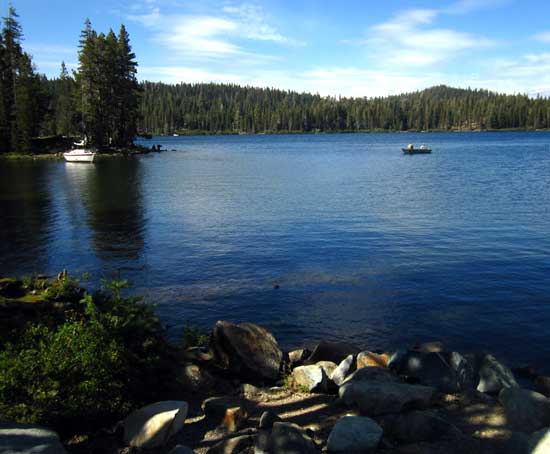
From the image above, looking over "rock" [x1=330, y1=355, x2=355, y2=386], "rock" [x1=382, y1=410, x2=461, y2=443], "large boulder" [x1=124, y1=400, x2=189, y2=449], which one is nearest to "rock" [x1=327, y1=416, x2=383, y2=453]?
"rock" [x1=382, y1=410, x2=461, y2=443]

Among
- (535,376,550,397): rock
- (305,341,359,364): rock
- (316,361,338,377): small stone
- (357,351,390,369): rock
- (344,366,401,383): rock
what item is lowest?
(535,376,550,397): rock

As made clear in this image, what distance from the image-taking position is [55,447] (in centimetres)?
565

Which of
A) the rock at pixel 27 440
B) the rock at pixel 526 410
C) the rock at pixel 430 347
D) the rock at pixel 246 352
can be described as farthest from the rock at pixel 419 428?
the rock at pixel 430 347

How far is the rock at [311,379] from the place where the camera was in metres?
8.45

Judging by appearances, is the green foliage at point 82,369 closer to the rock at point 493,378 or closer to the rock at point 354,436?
the rock at point 354,436

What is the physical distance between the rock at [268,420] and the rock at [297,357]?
306 cm

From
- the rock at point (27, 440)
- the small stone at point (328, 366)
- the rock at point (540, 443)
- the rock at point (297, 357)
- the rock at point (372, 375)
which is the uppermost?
the rock at point (27, 440)

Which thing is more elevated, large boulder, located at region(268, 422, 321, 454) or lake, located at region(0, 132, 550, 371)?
large boulder, located at region(268, 422, 321, 454)

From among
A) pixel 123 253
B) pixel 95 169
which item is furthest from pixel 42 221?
pixel 95 169

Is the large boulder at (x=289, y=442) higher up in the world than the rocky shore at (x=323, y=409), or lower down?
higher up

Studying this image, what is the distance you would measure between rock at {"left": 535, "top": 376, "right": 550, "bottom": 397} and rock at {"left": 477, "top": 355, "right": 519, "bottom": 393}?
0.87 m

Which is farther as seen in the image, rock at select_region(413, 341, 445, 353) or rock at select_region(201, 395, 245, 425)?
rock at select_region(413, 341, 445, 353)

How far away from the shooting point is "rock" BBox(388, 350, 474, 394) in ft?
28.1

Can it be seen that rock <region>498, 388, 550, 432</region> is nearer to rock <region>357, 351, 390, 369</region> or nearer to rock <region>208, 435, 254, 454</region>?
rock <region>357, 351, 390, 369</region>
